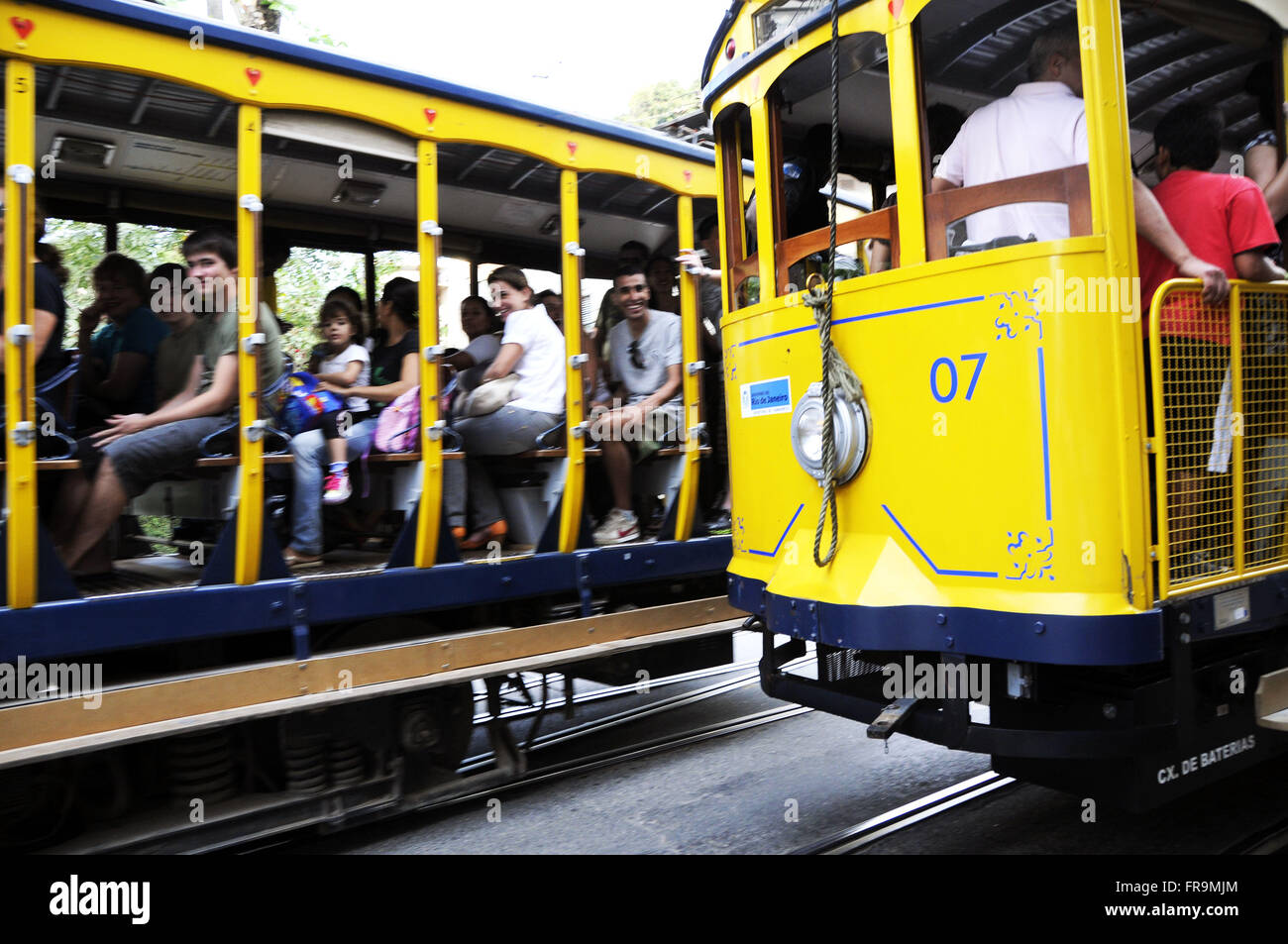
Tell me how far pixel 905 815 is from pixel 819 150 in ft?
9.61

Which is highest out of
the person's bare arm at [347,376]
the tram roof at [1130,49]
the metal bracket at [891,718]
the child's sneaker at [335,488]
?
the tram roof at [1130,49]

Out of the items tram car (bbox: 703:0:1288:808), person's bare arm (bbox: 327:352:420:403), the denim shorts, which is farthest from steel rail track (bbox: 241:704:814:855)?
person's bare arm (bbox: 327:352:420:403)

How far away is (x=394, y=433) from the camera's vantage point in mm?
4484

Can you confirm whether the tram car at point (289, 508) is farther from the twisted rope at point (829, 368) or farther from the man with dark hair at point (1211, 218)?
the man with dark hair at point (1211, 218)

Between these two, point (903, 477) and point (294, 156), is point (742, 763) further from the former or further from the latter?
point (294, 156)

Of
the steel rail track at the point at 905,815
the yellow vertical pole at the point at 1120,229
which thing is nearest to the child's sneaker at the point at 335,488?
the steel rail track at the point at 905,815

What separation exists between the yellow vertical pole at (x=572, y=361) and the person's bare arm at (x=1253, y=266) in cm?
284

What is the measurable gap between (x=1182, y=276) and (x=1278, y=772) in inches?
109

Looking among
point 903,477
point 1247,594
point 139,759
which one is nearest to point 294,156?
point 139,759

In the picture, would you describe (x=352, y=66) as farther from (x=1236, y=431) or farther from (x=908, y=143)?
(x=1236, y=431)

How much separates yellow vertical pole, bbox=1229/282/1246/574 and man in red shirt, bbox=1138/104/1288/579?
0.10 ft

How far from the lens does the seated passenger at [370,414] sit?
4305mm

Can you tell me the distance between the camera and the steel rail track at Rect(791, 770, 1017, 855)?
382 centimetres

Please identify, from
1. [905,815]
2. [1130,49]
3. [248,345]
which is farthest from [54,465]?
[1130,49]
